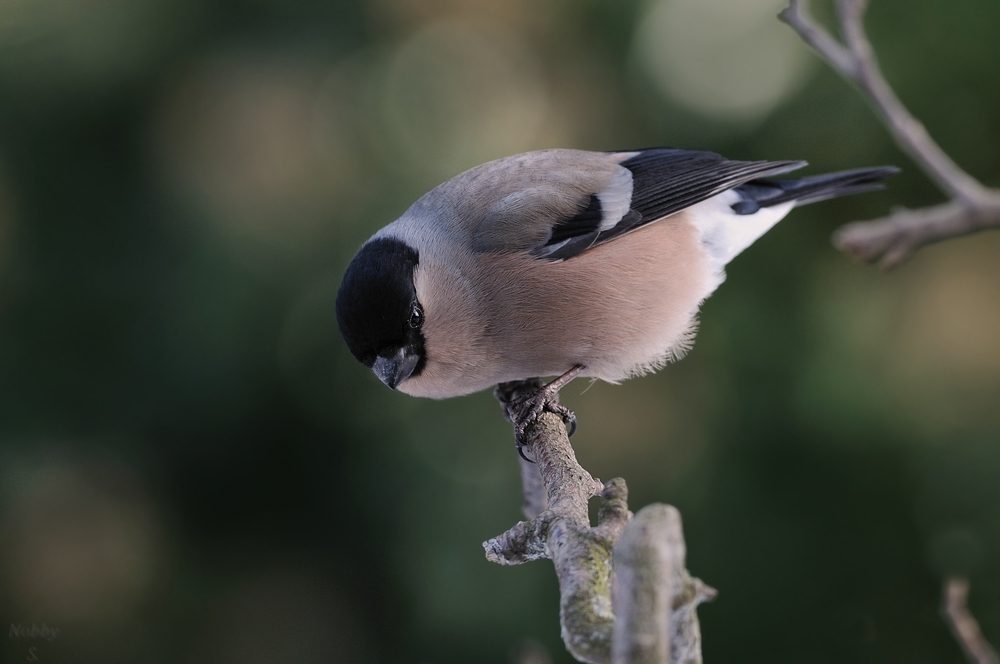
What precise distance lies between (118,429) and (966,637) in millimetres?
2392

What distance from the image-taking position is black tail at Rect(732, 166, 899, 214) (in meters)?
2.03

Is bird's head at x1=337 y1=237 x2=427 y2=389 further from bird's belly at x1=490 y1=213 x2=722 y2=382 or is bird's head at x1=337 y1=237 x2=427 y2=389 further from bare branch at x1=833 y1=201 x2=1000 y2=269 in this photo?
bare branch at x1=833 y1=201 x2=1000 y2=269

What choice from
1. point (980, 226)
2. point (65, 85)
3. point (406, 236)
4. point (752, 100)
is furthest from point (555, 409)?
point (65, 85)

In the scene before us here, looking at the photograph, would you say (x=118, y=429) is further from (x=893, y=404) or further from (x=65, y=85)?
(x=893, y=404)

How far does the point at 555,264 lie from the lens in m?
1.94

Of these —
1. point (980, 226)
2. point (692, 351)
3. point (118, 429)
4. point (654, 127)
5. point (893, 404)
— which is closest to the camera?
point (980, 226)

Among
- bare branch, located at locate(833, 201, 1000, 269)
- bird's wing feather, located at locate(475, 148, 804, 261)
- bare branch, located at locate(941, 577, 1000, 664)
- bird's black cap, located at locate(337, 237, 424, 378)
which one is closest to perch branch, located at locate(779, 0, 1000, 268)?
bare branch, located at locate(833, 201, 1000, 269)

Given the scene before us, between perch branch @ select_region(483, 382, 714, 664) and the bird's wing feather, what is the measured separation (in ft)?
2.27

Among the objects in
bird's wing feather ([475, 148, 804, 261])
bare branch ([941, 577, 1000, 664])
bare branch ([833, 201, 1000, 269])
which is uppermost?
bird's wing feather ([475, 148, 804, 261])

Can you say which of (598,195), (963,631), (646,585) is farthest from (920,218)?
(598,195)

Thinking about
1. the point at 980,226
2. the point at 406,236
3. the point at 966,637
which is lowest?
the point at 966,637

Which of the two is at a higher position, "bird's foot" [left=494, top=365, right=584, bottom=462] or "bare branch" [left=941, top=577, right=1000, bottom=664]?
"bird's foot" [left=494, top=365, right=584, bottom=462]

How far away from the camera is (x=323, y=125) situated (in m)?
2.66

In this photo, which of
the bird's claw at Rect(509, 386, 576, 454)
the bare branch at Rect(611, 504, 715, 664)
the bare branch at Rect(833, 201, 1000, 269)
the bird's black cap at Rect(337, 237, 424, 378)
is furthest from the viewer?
the bird's claw at Rect(509, 386, 576, 454)
